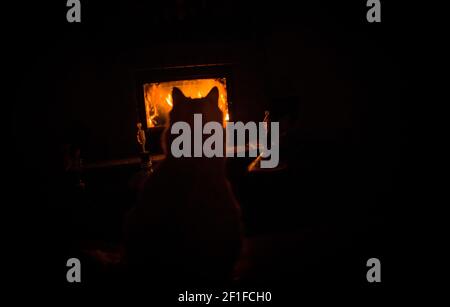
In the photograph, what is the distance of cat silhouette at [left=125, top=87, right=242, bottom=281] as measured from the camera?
55.8 inches

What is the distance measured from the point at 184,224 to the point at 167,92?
223 centimetres

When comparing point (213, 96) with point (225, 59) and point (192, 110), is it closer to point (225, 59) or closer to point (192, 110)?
point (192, 110)

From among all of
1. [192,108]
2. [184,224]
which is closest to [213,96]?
[192,108]

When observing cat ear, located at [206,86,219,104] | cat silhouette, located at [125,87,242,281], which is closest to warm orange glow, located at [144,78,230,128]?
cat ear, located at [206,86,219,104]

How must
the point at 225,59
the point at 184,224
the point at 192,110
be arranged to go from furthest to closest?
the point at 225,59 < the point at 192,110 < the point at 184,224

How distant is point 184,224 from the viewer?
1412mm

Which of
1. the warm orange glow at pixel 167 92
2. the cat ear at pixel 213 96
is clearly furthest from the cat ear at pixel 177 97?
the warm orange glow at pixel 167 92

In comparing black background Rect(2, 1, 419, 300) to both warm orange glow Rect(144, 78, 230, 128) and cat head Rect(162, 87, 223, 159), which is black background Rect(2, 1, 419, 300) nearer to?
warm orange glow Rect(144, 78, 230, 128)

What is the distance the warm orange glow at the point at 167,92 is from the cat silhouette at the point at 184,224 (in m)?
1.92

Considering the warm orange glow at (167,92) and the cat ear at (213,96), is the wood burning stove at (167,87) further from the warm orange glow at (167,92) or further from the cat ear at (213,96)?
the cat ear at (213,96)
